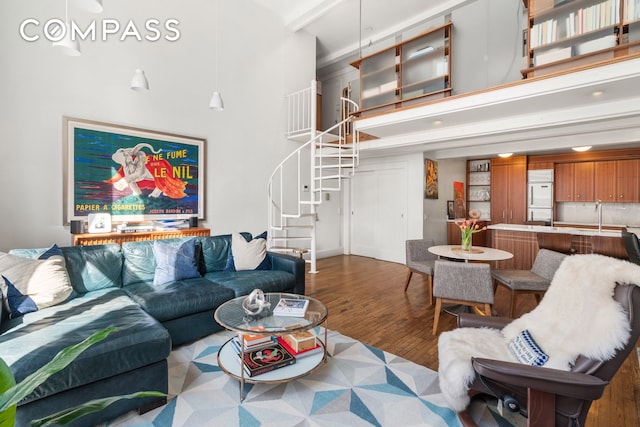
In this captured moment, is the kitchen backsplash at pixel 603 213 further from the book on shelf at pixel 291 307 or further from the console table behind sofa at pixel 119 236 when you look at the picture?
the console table behind sofa at pixel 119 236

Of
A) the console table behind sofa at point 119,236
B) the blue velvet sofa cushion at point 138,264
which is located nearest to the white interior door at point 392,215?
the console table behind sofa at point 119,236

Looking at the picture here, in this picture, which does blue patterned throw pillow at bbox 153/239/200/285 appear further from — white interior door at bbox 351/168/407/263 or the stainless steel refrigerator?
the stainless steel refrigerator

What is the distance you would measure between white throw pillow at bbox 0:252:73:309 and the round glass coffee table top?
1290 mm

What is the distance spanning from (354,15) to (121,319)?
5.93m

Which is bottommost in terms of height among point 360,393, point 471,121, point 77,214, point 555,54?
point 360,393

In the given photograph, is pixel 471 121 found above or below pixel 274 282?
above

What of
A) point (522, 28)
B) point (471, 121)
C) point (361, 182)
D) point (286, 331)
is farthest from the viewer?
point (361, 182)

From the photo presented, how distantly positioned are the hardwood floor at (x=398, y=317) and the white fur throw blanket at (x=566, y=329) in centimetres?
59

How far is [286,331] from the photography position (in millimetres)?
1900

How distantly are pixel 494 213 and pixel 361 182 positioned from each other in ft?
10.6

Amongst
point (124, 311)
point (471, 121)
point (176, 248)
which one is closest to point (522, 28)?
point (471, 121)

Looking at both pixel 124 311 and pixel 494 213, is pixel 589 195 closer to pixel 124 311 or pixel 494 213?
pixel 494 213

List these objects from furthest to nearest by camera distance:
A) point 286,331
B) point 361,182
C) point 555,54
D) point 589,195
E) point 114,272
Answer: point 361,182 < point 589,195 < point 555,54 < point 114,272 < point 286,331

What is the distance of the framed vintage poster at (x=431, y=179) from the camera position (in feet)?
19.5
